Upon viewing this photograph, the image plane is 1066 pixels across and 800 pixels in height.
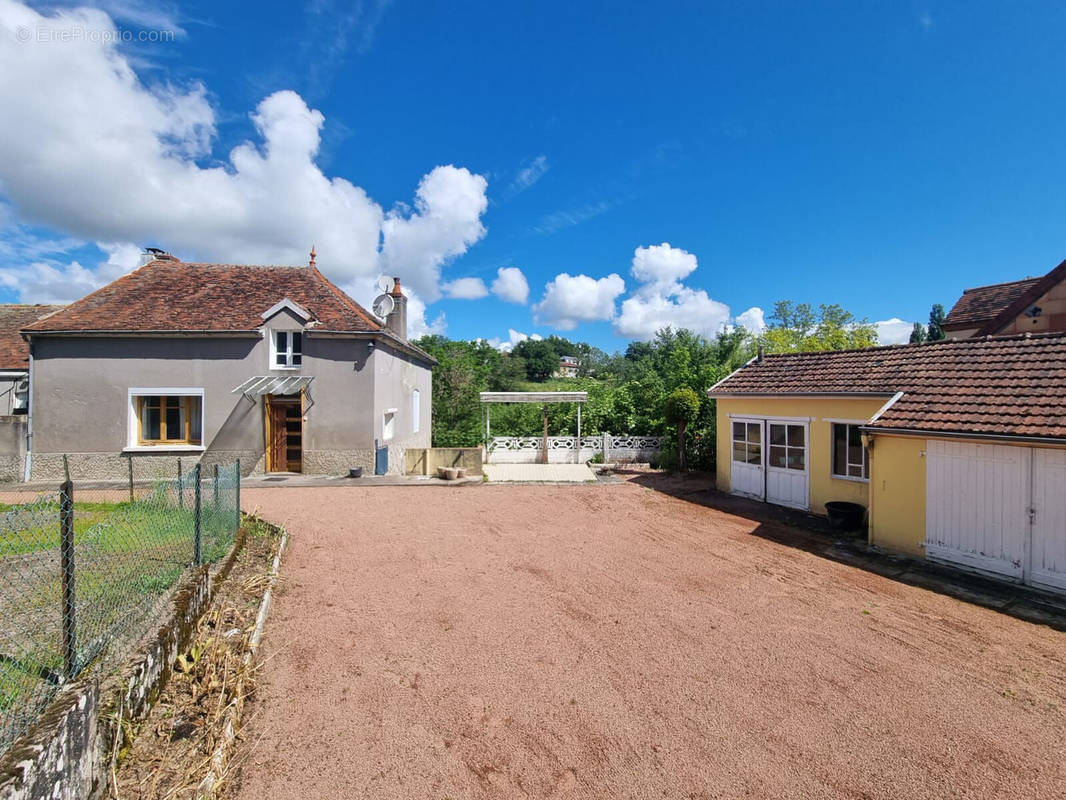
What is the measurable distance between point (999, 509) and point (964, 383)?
2587 millimetres

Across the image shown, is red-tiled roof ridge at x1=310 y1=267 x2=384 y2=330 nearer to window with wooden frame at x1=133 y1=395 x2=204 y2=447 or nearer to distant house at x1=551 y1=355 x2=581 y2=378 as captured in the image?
window with wooden frame at x1=133 y1=395 x2=204 y2=447

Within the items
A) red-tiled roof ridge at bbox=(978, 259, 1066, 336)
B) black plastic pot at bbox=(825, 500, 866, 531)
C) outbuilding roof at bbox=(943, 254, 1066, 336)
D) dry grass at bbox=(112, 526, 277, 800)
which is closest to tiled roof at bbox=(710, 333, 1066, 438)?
black plastic pot at bbox=(825, 500, 866, 531)

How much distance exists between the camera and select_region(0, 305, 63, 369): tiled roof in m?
17.3

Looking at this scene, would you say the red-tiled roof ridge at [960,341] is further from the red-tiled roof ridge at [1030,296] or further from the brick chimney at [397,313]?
the brick chimney at [397,313]

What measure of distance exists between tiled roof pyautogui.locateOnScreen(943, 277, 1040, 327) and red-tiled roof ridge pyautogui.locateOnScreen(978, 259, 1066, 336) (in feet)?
17.2

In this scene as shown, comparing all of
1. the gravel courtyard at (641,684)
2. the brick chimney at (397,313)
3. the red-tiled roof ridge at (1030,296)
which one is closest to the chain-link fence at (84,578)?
the gravel courtyard at (641,684)

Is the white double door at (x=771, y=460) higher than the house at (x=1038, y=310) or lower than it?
lower

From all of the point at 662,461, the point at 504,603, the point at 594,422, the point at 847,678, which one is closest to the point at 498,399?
the point at 594,422

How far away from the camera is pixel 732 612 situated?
634cm

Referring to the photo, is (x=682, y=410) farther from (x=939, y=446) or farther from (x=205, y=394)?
(x=205, y=394)

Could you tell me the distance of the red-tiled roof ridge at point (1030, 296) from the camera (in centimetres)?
1380

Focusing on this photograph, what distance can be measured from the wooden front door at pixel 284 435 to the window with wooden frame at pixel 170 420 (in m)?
2.24

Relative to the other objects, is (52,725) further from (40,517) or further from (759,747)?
(759,747)

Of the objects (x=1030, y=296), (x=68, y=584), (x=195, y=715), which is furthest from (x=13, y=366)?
(x=1030, y=296)
